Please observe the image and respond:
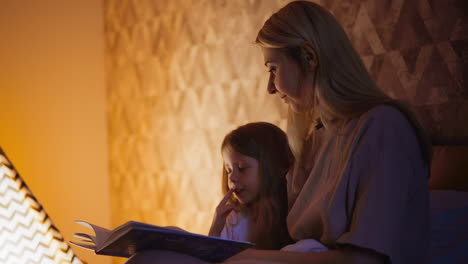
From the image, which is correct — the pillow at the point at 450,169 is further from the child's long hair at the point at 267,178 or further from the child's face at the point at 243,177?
the child's face at the point at 243,177

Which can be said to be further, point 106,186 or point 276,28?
point 106,186

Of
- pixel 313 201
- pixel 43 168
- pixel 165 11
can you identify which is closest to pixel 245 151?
pixel 313 201

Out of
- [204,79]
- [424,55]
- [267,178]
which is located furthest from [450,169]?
[204,79]

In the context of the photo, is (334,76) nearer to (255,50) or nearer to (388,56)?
(388,56)

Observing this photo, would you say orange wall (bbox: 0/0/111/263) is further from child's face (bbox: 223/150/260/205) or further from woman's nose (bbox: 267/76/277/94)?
woman's nose (bbox: 267/76/277/94)

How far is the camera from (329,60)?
4.46ft

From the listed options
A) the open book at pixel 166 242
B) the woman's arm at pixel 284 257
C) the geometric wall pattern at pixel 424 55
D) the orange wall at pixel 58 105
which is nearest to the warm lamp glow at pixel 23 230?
the open book at pixel 166 242

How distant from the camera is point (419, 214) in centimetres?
126

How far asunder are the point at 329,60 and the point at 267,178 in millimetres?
796

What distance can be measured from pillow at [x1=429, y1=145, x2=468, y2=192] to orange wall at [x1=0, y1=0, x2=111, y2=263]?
2.55m

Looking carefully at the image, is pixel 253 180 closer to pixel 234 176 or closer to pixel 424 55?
pixel 234 176

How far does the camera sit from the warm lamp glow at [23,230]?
7.17ft

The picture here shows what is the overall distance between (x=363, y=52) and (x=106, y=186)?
2.23 m

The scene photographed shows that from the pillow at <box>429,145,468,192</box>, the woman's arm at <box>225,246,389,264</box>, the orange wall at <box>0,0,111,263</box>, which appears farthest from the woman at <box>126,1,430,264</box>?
the orange wall at <box>0,0,111,263</box>
